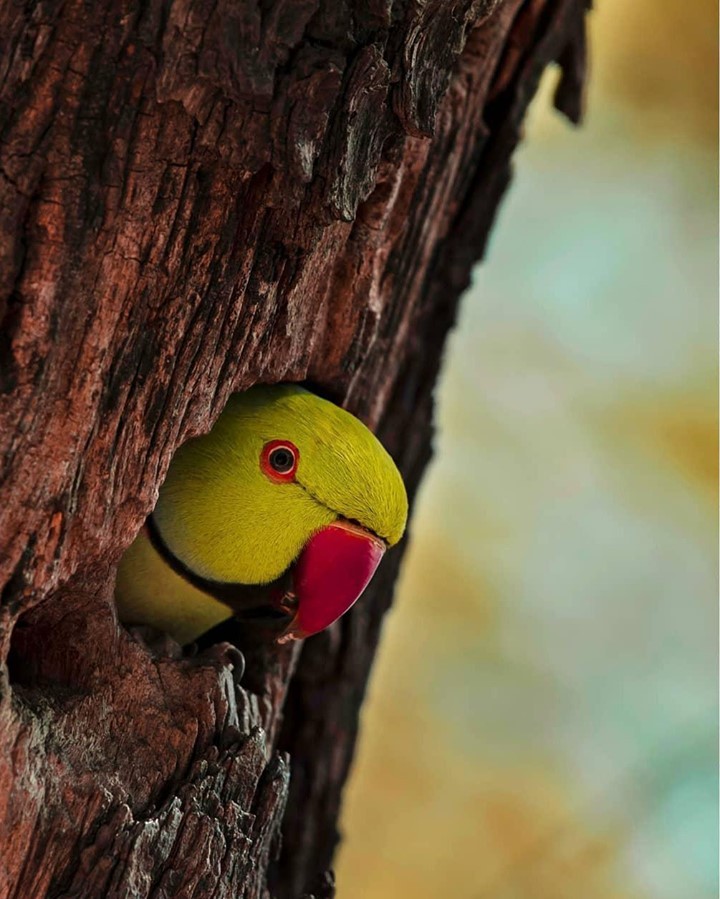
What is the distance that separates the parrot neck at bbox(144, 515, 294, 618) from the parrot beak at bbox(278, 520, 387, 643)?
0.06 metres

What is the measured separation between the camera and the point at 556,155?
5.42m

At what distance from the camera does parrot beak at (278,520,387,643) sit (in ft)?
8.23

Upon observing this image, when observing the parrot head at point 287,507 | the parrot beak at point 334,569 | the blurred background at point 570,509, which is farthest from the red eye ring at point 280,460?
the blurred background at point 570,509

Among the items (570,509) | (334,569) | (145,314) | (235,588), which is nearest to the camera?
(145,314)

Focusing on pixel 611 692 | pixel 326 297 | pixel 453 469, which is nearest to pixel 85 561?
pixel 326 297

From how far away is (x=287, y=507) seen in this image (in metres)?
2.55

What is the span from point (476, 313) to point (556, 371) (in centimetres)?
54

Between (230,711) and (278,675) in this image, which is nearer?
(230,711)

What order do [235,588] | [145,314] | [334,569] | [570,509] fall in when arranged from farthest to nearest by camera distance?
[570,509], [235,588], [334,569], [145,314]

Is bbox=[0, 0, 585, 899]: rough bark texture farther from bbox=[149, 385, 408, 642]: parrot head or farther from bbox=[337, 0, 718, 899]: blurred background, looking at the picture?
bbox=[337, 0, 718, 899]: blurred background

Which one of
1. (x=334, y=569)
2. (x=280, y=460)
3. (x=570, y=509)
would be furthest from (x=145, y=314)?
(x=570, y=509)

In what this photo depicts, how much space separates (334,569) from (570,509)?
3148mm

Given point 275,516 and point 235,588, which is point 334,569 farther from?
point 235,588

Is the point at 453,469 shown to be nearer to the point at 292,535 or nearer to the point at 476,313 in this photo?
the point at 476,313
